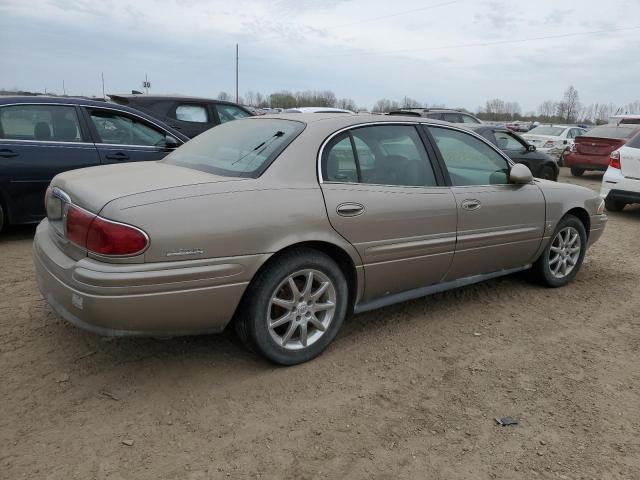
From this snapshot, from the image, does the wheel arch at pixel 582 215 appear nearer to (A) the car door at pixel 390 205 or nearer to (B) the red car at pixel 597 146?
(A) the car door at pixel 390 205

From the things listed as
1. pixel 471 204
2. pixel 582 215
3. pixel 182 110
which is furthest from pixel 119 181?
pixel 182 110

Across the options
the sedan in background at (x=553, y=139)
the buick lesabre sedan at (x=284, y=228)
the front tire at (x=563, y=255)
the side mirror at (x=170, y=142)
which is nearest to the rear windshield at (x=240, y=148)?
the buick lesabre sedan at (x=284, y=228)

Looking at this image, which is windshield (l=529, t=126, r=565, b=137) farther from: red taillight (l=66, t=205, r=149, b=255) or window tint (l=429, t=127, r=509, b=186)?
red taillight (l=66, t=205, r=149, b=255)

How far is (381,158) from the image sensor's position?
3570 mm

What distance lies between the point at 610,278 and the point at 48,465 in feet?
16.2

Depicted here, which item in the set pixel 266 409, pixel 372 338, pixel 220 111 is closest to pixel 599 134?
pixel 220 111

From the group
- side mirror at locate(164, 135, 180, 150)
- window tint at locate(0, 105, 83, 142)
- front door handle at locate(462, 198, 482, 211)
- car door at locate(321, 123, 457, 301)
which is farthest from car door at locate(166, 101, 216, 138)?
front door handle at locate(462, 198, 482, 211)

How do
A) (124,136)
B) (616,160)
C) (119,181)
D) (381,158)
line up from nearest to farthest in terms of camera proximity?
(119,181)
(381,158)
(124,136)
(616,160)

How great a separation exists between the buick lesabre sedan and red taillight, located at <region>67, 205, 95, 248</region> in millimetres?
10

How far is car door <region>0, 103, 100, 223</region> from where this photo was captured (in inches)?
210

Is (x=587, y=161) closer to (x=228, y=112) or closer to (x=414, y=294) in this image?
(x=228, y=112)

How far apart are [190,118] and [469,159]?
6.36m

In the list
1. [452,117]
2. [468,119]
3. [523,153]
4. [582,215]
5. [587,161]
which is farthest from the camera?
[468,119]

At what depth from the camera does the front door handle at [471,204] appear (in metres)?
3.84
